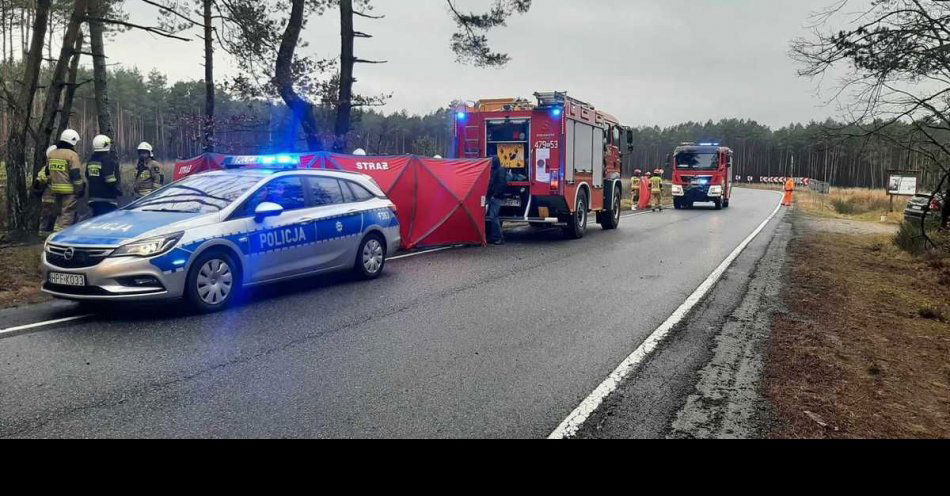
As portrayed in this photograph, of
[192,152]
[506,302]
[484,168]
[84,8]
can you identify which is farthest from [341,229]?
[192,152]

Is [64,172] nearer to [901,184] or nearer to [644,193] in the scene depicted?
[644,193]

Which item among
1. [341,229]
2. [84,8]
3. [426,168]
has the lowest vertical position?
[341,229]

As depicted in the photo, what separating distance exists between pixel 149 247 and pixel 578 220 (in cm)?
1078

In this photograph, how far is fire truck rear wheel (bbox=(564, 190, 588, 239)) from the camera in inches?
609

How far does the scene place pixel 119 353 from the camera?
5.44 m

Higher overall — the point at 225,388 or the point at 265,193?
the point at 265,193

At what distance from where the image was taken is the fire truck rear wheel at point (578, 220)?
15.5 metres

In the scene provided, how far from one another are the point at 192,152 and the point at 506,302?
68008mm

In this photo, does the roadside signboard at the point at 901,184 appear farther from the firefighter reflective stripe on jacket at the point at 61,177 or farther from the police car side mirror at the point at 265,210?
the firefighter reflective stripe on jacket at the point at 61,177

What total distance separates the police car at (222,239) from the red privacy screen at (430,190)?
255 centimetres

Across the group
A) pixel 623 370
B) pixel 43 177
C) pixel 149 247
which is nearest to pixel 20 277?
pixel 149 247

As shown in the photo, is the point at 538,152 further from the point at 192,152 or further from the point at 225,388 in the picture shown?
the point at 192,152

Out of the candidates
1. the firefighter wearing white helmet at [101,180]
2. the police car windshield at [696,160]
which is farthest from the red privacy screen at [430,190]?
the police car windshield at [696,160]

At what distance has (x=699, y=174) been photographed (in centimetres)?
2994
